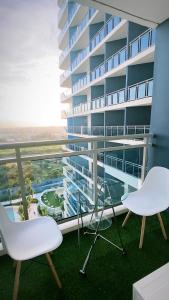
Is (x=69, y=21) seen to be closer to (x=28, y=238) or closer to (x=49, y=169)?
(x=49, y=169)

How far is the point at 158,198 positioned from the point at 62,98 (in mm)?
15635

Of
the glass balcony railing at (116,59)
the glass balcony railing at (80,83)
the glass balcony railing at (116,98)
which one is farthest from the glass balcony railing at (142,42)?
the glass balcony railing at (80,83)

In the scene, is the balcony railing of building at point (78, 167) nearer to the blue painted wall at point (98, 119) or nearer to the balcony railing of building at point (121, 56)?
the balcony railing of building at point (121, 56)

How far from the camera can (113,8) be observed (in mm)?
1679

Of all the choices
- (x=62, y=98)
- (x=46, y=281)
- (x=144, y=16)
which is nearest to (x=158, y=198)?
(x=46, y=281)

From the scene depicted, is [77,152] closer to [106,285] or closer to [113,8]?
[106,285]

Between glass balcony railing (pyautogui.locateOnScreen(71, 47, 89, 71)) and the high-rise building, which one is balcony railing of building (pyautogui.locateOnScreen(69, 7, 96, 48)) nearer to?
the high-rise building

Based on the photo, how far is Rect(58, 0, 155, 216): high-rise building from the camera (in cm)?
197

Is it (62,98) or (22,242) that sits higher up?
(62,98)

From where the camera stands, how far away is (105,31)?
7.25 metres

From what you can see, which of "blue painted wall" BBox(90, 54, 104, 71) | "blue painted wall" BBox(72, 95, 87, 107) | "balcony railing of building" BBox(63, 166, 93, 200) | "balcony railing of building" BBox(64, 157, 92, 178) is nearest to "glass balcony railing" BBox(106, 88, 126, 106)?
"blue painted wall" BBox(90, 54, 104, 71)

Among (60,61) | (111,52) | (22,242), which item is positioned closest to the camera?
(22,242)

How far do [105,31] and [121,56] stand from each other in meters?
1.81

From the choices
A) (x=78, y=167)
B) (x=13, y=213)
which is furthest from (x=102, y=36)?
(x=13, y=213)
